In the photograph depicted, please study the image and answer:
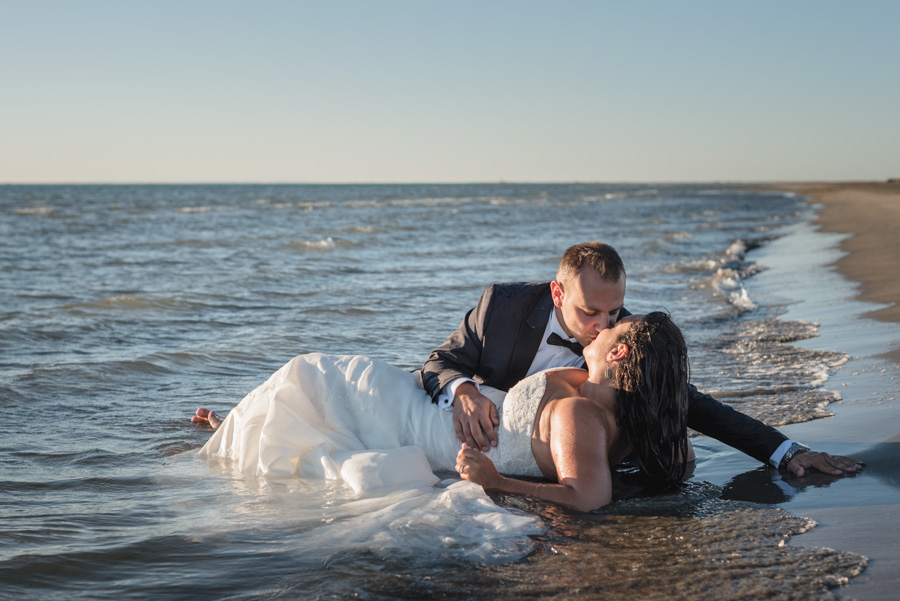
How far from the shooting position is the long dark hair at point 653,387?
393cm

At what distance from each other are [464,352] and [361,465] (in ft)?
3.23

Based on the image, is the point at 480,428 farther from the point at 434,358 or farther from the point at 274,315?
the point at 274,315

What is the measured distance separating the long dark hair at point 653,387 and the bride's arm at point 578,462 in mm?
186

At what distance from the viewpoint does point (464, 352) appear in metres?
4.75

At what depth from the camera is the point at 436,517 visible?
12.3ft

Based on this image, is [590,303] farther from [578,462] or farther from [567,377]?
[578,462]

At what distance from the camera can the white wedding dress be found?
11.8 feet

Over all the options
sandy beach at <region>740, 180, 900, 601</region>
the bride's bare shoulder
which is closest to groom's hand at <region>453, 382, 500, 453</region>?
the bride's bare shoulder

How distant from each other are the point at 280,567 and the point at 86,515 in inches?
54.3

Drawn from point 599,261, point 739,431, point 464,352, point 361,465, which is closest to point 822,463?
point 739,431

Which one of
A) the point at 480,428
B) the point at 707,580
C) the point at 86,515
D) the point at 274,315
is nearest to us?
the point at 707,580

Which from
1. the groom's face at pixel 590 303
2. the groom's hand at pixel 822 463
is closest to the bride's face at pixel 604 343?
the groom's face at pixel 590 303

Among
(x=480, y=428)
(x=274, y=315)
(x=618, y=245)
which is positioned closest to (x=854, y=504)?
(x=480, y=428)

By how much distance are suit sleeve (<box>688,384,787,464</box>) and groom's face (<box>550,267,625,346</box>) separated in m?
0.77
